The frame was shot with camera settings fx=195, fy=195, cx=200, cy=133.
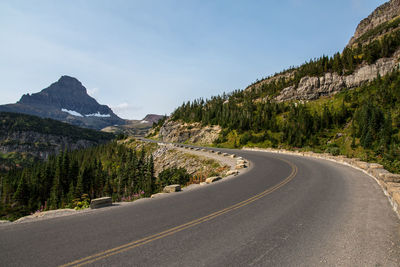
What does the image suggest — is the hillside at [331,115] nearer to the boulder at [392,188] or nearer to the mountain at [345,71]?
the mountain at [345,71]

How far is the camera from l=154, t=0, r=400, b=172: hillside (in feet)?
132

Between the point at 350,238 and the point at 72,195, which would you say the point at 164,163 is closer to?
the point at 72,195

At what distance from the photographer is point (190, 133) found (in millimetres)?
102062

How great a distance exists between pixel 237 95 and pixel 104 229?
15423 cm

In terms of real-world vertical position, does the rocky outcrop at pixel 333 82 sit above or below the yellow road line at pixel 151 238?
A: above

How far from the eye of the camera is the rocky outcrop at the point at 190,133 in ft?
286

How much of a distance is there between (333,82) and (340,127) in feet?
165

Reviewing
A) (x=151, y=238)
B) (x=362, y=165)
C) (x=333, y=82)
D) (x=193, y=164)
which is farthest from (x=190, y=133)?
(x=151, y=238)

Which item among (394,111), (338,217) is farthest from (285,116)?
(338,217)

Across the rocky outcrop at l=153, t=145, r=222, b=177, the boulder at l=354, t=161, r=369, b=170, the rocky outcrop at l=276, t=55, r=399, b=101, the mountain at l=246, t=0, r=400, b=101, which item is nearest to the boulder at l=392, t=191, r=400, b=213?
the boulder at l=354, t=161, r=369, b=170

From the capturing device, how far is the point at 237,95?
154 m

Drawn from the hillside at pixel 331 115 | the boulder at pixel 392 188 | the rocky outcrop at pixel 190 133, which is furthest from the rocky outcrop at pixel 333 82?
the boulder at pixel 392 188

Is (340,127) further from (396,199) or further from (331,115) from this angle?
(396,199)

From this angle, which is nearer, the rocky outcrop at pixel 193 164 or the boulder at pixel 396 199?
the boulder at pixel 396 199
